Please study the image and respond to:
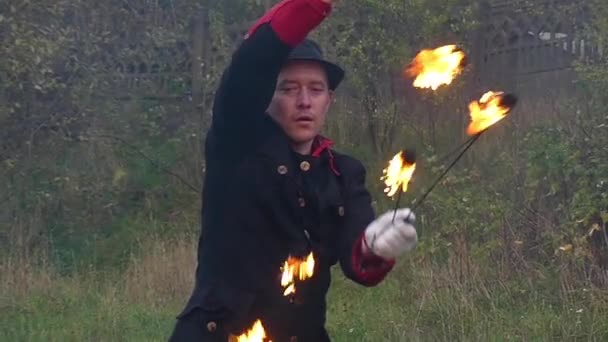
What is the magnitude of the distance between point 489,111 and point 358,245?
640 mm

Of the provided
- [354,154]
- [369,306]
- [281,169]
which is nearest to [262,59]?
[281,169]

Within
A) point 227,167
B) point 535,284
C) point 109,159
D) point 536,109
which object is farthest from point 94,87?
point 227,167

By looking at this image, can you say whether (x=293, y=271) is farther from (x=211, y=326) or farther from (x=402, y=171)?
(x=402, y=171)

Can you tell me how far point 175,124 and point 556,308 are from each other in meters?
5.97

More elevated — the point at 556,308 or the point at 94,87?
the point at 94,87

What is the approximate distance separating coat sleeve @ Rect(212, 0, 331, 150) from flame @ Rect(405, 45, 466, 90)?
32cm

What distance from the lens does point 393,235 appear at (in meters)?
3.53

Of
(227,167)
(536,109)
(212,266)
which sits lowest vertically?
(212,266)

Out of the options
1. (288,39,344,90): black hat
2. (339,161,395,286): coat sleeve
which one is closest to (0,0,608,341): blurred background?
(339,161,395,286): coat sleeve

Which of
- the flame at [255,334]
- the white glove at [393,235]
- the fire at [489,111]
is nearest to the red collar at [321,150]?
the white glove at [393,235]

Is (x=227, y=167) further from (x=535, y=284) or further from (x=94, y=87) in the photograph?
(x=94, y=87)

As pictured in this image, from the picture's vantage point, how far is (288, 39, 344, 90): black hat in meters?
3.93

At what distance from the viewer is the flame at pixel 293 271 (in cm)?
389

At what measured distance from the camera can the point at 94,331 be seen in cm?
793
